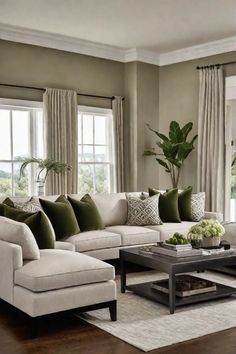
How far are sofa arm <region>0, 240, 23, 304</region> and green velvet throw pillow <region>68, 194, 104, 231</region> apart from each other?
5.64 feet

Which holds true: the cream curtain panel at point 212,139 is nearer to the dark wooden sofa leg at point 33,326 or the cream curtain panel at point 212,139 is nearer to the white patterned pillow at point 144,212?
the white patterned pillow at point 144,212

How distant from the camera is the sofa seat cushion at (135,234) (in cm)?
584

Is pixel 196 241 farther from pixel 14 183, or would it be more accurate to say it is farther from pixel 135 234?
pixel 14 183

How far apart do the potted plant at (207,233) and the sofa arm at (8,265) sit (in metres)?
1.70

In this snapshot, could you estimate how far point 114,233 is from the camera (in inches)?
229

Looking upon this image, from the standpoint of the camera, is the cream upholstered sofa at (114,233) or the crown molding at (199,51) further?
the crown molding at (199,51)

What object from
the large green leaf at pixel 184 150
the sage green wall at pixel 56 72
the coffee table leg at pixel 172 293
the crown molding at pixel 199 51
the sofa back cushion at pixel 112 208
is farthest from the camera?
the large green leaf at pixel 184 150

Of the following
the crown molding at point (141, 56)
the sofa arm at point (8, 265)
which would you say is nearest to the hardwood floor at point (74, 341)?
the sofa arm at point (8, 265)

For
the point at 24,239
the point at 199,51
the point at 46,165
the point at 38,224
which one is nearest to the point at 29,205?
the point at 38,224

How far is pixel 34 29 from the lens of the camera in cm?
686

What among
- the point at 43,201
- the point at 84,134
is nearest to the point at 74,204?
the point at 43,201

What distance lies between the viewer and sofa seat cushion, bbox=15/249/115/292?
12.3 ft

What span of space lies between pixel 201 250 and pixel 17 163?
3.42 meters

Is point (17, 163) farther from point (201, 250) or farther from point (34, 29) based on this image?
point (201, 250)
